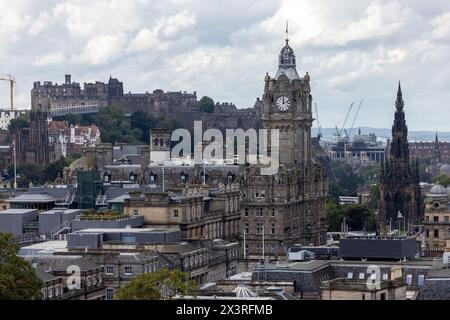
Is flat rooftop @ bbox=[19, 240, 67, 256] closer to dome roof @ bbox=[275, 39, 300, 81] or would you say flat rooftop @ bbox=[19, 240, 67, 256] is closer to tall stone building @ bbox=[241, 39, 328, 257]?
tall stone building @ bbox=[241, 39, 328, 257]

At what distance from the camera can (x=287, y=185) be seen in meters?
111

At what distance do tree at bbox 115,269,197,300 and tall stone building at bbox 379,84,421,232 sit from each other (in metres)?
71.4

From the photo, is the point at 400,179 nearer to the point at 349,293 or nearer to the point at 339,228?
the point at 339,228

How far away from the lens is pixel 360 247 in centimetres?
7344

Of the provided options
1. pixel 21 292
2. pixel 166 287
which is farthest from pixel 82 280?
pixel 21 292

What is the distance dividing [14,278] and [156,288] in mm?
9296

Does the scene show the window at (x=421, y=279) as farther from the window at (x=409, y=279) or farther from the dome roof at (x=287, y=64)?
the dome roof at (x=287, y=64)

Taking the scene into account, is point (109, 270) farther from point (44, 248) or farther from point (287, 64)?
point (287, 64)

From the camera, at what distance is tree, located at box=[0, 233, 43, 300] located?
4969cm

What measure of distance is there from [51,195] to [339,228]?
116 ft

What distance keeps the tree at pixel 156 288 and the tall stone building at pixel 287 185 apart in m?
43.6

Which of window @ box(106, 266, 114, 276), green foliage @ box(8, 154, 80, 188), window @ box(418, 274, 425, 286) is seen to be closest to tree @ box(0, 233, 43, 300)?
window @ box(106, 266, 114, 276)

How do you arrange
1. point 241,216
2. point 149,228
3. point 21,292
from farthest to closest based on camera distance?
point 241,216, point 149,228, point 21,292

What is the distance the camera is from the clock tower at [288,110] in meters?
114
